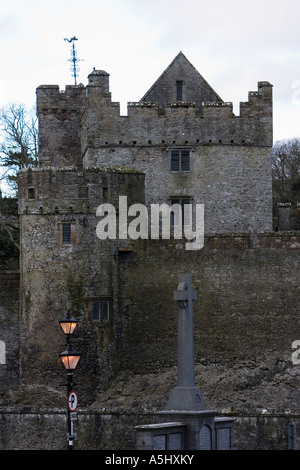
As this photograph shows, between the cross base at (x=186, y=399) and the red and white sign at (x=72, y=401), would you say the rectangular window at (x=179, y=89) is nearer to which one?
the red and white sign at (x=72, y=401)

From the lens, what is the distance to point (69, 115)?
174ft

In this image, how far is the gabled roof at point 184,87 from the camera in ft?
170

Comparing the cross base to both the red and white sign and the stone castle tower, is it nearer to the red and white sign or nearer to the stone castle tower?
the red and white sign

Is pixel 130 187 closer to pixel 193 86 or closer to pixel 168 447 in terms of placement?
pixel 193 86

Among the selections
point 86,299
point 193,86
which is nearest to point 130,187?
point 86,299

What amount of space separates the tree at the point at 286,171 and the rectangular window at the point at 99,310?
1906cm

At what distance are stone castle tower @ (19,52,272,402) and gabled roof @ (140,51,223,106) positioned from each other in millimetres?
111

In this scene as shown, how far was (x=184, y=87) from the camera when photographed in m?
51.9

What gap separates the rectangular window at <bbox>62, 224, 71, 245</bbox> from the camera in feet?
146

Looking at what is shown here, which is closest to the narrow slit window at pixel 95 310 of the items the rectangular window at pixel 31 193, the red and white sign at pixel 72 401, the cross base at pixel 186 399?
the rectangular window at pixel 31 193

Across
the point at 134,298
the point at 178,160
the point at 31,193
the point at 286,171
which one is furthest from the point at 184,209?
the point at 286,171

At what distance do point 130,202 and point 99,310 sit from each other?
3869mm
